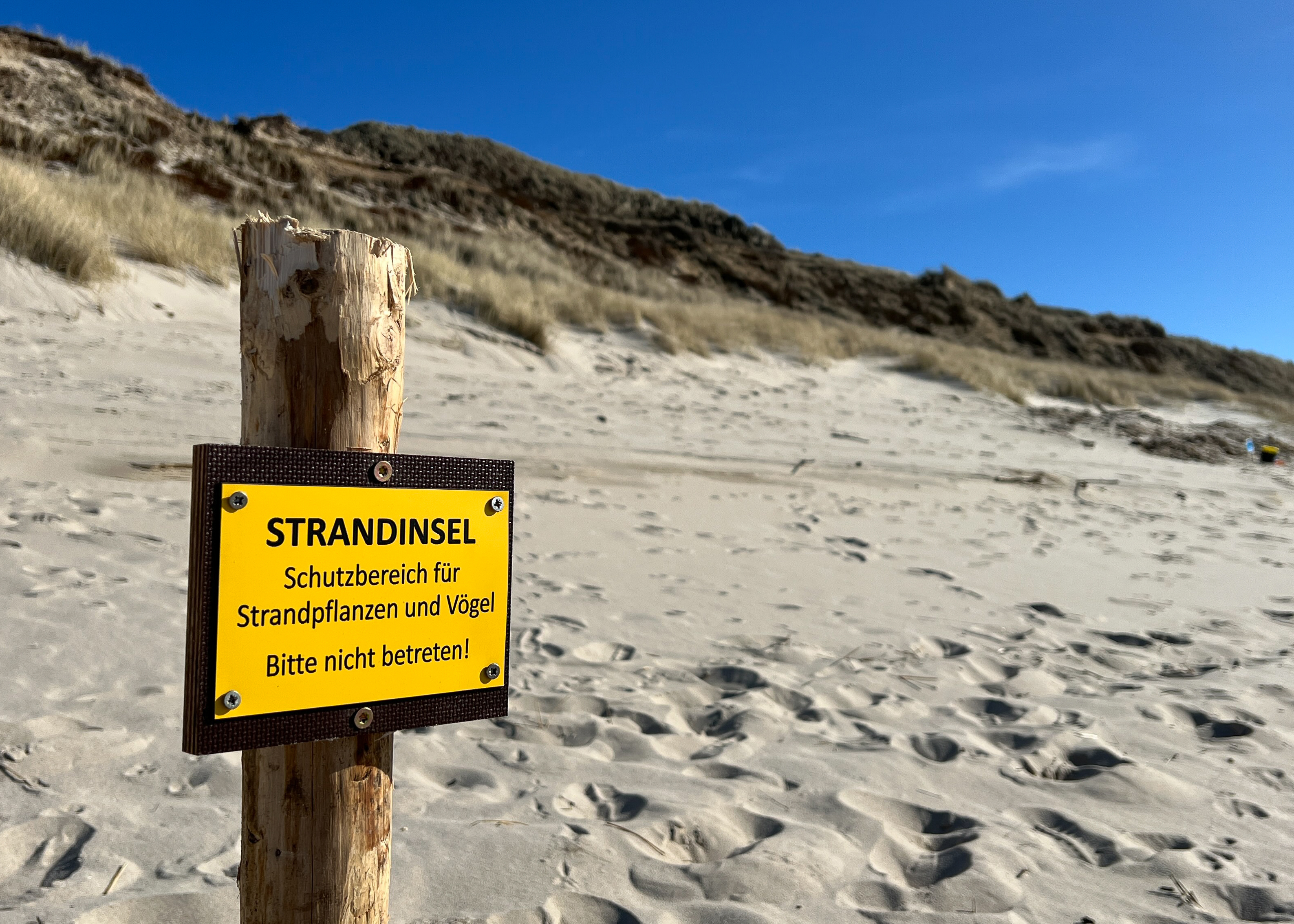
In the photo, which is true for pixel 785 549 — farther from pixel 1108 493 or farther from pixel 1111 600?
pixel 1108 493

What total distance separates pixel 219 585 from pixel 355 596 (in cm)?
21

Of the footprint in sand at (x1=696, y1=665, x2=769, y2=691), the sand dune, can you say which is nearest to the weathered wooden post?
the sand dune

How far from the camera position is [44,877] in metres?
2.03

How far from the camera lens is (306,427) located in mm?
1472

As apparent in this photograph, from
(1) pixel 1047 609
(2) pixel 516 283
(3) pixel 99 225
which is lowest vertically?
(1) pixel 1047 609

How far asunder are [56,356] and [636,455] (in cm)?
474

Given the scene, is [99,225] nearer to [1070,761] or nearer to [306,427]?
[306,427]

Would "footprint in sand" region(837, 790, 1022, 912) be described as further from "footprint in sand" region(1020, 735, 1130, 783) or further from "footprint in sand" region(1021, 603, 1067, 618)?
"footprint in sand" region(1021, 603, 1067, 618)

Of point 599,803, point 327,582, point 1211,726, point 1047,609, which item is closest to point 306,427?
point 327,582

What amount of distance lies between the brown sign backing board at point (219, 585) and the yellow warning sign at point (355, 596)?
1cm

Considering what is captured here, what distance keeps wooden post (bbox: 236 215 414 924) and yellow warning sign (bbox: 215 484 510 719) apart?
0.12 m

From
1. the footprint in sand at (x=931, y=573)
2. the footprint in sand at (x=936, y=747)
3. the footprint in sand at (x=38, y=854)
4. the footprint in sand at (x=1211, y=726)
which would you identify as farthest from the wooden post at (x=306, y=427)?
the footprint in sand at (x=931, y=573)

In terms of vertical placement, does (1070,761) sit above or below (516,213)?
below

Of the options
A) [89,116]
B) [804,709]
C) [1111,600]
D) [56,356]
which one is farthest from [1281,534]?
[89,116]
